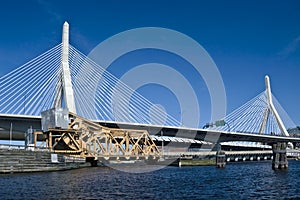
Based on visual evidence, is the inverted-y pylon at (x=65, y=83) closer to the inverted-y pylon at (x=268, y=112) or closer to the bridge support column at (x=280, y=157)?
the bridge support column at (x=280, y=157)

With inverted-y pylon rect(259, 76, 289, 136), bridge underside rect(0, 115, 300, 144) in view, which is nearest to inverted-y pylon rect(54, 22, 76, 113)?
bridge underside rect(0, 115, 300, 144)

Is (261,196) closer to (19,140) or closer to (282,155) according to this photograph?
(282,155)

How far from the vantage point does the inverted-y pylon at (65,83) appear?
3108 inches

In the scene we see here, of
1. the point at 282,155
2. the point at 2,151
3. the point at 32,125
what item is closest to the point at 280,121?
the point at 282,155

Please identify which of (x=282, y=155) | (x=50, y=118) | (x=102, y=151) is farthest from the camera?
(x=102, y=151)

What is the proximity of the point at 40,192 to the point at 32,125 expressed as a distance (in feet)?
240

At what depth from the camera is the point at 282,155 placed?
7325 cm

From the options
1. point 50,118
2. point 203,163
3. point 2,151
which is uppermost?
point 50,118

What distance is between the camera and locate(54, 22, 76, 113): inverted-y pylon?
78938 millimetres

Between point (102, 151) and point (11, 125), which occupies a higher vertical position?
point (11, 125)

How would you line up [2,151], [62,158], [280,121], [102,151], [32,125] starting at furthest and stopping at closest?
[280,121] → [32,125] → [102,151] → [62,158] → [2,151]

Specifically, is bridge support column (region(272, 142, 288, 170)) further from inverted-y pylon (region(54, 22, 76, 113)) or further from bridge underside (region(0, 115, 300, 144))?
bridge underside (region(0, 115, 300, 144))

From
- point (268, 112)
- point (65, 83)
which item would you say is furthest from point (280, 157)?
point (268, 112)

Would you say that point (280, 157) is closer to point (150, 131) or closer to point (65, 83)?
point (65, 83)
